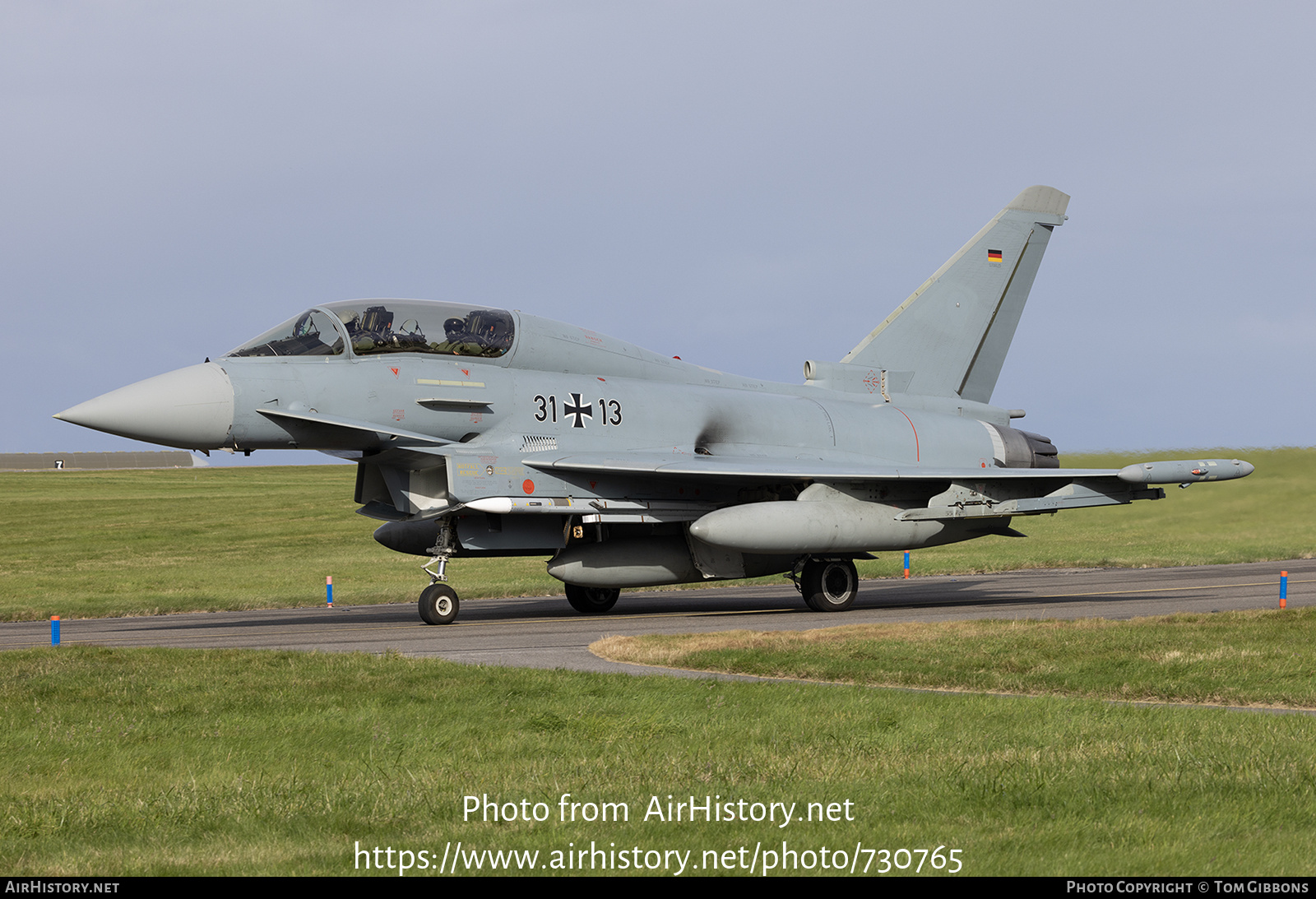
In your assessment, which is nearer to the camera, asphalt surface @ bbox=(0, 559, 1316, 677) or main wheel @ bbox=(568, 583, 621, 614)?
asphalt surface @ bbox=(0, 559, 1316, 677)

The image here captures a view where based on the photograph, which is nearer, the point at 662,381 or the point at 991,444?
the point at 662,381

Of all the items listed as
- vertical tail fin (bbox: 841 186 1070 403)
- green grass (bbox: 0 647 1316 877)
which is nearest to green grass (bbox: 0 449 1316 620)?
vertical tail fin (bbox: 841 186 1070 403)

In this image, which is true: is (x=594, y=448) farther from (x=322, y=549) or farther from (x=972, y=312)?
(x=322, y=549)

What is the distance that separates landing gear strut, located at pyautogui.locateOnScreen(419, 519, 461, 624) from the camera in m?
17.3

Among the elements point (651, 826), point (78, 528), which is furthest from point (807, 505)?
point (78, 528)

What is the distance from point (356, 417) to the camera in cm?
1662

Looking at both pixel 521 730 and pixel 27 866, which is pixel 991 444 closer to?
pixel 521 730

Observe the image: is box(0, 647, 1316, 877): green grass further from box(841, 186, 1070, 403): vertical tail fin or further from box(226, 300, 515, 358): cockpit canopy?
box(841, 186, 1070, 403): vertical tail fin

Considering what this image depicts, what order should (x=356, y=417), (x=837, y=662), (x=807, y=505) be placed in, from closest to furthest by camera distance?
(x=837, y=662) → (x=356, y=417) → (x=807, y=505)

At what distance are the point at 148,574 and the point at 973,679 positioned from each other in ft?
84.4

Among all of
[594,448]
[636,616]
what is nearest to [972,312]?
[594,448]

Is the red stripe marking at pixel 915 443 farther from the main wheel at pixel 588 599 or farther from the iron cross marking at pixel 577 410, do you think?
the iron cross marking at pixel 577 410

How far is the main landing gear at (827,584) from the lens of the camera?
787 inches

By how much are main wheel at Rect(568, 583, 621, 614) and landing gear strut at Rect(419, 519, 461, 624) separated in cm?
303
